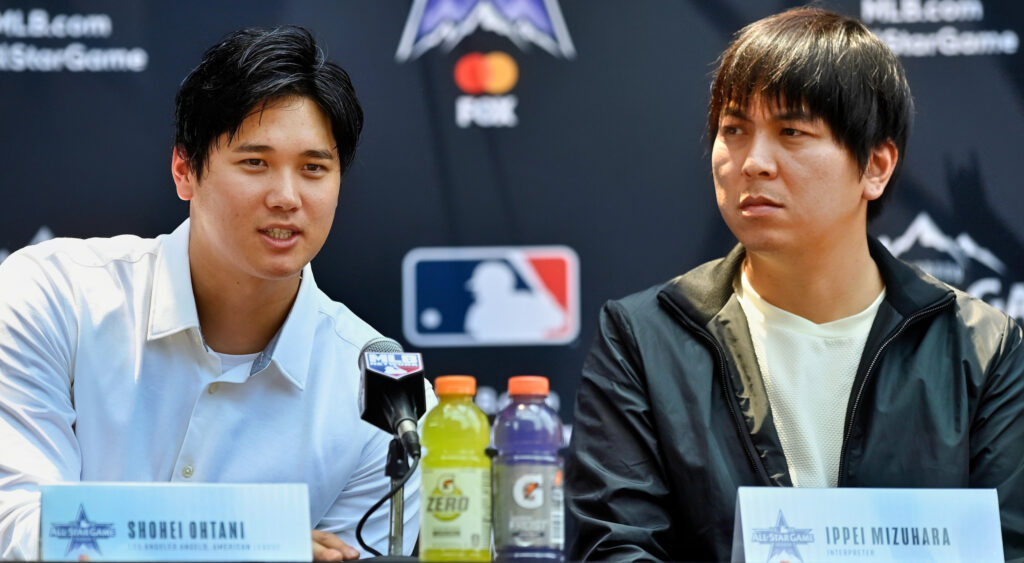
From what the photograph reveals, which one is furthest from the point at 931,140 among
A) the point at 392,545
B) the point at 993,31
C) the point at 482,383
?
the point at 392,545

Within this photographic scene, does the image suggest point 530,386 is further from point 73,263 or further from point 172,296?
point 73,263

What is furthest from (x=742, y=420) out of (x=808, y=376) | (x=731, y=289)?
(x=731, y=289)

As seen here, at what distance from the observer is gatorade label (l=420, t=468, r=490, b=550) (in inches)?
50.2

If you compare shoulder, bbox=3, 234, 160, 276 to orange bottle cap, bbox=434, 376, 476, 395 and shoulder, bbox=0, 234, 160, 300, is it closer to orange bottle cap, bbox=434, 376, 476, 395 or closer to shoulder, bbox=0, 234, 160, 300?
shoulder, bbox=0, 234, 160, 300

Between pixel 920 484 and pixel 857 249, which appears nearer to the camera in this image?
pixel 920 484

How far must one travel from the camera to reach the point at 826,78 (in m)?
1.85

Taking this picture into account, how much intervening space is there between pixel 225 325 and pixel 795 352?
0.93 m

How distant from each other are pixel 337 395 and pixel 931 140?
1470mm

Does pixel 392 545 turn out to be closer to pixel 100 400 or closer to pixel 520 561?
pixel 520 561

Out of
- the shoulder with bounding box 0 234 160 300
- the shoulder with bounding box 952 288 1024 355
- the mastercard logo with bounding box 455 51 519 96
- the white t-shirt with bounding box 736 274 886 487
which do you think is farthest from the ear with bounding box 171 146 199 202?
the shoulder with bounding box 952 288 1024 355

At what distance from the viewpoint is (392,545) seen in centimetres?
146

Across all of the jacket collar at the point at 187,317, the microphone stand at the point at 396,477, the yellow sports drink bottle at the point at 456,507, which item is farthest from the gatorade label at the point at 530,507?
the jacket collar at the point at 187,317

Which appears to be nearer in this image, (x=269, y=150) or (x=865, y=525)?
(x=865, y=525)

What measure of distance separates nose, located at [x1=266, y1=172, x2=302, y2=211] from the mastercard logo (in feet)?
2.91
